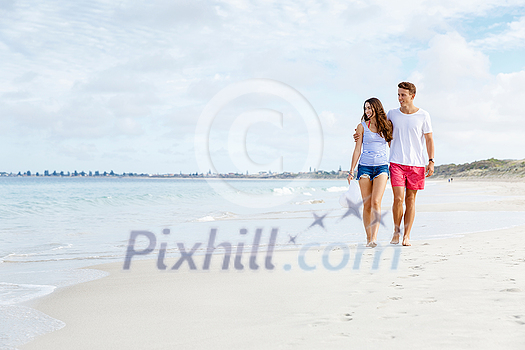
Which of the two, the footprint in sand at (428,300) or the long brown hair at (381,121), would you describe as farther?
the long brown hair at (381,121)

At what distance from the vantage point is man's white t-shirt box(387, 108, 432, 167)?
530cm

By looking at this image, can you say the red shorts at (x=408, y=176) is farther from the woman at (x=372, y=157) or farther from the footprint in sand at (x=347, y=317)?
the footprint in sand at (x=347, y=317)

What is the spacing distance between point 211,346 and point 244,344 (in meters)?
0.19

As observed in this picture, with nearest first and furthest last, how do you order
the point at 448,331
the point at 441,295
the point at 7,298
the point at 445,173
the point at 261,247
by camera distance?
the point at 448,331 < the point at 441,295 < the point at 7,298 < the point at 261,247 < the point at 445,173

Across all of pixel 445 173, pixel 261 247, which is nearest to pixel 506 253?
pixel 261 247

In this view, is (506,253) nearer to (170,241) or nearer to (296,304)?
(296,304)

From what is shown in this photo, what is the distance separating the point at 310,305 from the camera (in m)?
3.00

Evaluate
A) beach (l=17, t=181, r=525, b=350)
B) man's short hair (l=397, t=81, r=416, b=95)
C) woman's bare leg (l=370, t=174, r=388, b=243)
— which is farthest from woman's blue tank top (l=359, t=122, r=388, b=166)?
beach (l=17, t=181, r=525, b=350)

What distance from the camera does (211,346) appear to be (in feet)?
7.66

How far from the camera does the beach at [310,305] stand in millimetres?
2340

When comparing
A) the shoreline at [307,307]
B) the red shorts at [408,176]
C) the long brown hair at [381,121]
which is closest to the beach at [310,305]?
the shoreline at [307,307]

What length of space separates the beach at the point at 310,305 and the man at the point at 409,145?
95cm

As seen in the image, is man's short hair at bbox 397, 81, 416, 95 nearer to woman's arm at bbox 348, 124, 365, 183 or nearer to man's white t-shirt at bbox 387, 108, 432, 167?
man's white t-shirt at bbox 387, 108, 432, 167

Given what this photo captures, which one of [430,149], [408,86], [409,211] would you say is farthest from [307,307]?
[408,86]
